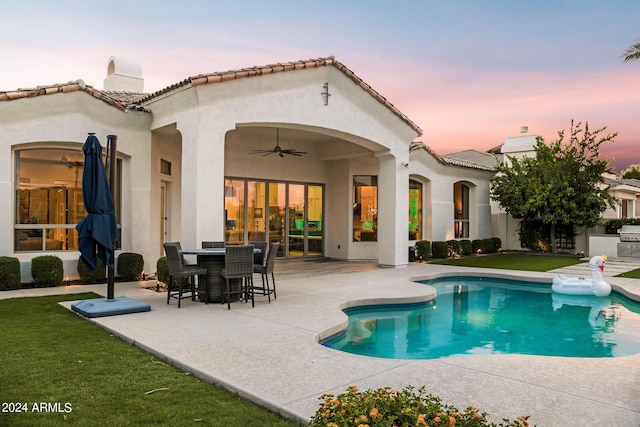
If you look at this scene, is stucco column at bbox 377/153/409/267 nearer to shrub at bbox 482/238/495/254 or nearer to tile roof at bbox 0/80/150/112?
tile roof at bbox 0/80/150/112

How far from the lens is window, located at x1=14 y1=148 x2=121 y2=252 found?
10.2 metres

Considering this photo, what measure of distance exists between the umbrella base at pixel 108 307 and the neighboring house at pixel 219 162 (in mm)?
2319

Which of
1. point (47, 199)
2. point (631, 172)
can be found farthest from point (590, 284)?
point (631, 172)

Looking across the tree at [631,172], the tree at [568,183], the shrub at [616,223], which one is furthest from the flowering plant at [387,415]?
the tree at [631,172]

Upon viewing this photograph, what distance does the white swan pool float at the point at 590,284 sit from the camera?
35.2ft

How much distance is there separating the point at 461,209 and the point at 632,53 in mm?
14874

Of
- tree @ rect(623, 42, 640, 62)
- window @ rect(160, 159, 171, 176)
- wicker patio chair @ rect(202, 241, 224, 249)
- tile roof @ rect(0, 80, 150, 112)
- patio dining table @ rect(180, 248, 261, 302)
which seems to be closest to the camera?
tree @ rect(623, 42, 640, 62)

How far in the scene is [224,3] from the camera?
12562mm

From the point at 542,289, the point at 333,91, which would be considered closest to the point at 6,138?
the point at 333,91

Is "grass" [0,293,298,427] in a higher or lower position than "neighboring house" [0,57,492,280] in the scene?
lower

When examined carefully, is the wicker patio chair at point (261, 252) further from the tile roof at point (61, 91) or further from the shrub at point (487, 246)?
the shrub at point (487, 246)

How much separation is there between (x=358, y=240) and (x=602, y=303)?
29.3 feet

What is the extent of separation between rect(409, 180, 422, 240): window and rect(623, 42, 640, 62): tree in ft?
39.0

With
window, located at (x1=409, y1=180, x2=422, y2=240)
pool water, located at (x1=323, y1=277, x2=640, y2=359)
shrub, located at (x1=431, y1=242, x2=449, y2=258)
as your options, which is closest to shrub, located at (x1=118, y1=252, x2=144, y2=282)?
pool water, located at (x1=323, y1=277, x2=640, y2=359)
